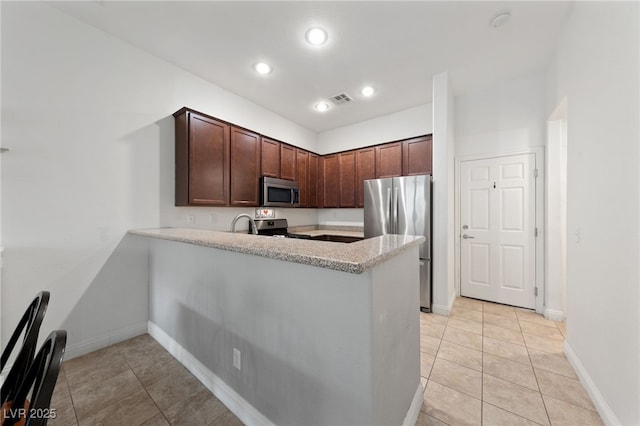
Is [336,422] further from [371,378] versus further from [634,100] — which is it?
[634,100]

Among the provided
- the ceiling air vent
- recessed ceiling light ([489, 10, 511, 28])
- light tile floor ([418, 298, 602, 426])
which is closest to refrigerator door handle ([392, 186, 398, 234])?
Answer: light tile floor ([418, 298, 602, 426])

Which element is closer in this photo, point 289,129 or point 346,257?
point 346,257

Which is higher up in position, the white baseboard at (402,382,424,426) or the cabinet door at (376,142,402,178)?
the cabinet door at (376,142,402,178)

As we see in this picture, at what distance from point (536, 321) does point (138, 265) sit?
4349 mm

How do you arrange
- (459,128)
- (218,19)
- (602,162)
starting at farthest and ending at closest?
(459,128) → (218,19) → (602,162)

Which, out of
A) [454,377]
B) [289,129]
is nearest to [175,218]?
[289,129]

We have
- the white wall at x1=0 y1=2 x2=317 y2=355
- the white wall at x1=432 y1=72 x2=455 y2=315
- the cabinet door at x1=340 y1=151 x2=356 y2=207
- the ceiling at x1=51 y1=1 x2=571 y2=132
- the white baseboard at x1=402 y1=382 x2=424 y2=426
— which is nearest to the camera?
the white baseboard at x1=402 y1=382 x2=424 y2=426

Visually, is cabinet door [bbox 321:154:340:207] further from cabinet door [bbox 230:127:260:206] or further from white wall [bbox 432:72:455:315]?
white wall [bbox 432:72:455:315]

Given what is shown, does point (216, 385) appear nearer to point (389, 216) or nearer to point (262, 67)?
point (389, 216)

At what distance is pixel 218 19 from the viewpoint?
2096 millimetres

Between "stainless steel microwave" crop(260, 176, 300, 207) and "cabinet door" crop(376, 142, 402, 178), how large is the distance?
4.49 ft

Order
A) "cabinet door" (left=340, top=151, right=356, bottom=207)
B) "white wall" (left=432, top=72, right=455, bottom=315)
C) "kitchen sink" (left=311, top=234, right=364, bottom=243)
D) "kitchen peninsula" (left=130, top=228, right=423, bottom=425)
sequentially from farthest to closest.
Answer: "cabinet door" (left=340, top=151, right=356, bottom=207) → "kitchen sink" (left=311, top=234, right=364, bottom=243) → "white wall" (left=432, top=72, right=455, bottom=315) → "kitchen peninsula" (left=130, top=228, right=423, bottom=425)

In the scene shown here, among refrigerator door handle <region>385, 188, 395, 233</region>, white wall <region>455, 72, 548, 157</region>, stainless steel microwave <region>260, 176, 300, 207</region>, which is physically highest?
white wall <region>455, 72, 548, 157</region>

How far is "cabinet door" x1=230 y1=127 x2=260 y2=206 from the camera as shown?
9.84ft
